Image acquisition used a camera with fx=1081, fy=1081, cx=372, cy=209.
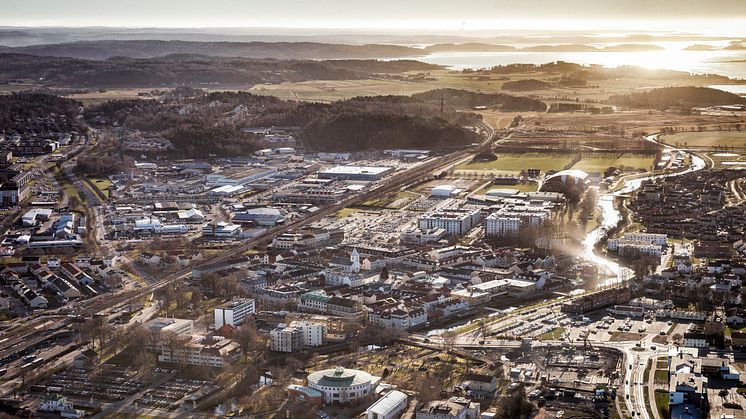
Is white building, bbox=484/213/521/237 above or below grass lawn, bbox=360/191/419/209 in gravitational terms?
above

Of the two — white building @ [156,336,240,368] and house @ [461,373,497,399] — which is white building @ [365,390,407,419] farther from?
white building @ [156,336,240,368]

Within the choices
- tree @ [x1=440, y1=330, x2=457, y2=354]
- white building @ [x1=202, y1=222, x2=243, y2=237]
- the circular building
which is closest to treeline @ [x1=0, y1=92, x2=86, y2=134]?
white building @ [x1=202, y1=222, x2=243, y2=237]

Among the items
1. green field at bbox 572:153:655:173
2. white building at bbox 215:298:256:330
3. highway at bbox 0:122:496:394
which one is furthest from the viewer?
green field at bbox 572:153:655:173

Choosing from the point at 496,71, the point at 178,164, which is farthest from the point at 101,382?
the point at 496,71

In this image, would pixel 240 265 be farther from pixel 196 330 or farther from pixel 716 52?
pixel 716 52

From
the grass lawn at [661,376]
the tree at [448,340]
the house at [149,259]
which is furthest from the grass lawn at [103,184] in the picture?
the grass lawn at [661,376]

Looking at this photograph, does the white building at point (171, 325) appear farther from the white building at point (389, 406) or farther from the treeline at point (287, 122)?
the treeline at point (287, 122)
